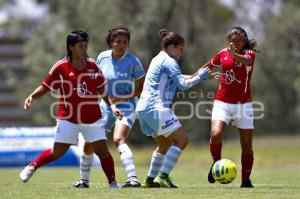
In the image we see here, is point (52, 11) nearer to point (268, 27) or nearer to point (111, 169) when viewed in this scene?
point (268, 27)

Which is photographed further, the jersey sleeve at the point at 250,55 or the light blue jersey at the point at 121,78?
the light blue jersey at the point at 121,78

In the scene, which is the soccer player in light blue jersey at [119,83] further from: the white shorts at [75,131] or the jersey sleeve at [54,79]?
the jersey sleeve at [54,79]

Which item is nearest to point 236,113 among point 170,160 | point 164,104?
point 164,104

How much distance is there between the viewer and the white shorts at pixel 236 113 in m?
13.5

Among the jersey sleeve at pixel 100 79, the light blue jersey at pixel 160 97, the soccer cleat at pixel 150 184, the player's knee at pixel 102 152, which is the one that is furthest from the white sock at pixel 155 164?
the jersey sleeve at pixel 100 79

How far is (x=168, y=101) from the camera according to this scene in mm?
13266

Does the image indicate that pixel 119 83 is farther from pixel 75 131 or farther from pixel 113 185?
pixel 113 185

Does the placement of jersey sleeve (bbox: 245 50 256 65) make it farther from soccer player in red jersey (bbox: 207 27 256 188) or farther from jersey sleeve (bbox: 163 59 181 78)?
jersey sleeve (bbox: 163 59 181 78)

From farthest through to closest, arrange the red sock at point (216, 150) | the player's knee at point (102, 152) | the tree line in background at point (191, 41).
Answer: the tree line in background at point (191, 41), the red sock at point (216, 150), the player's knee at point (102, 152)

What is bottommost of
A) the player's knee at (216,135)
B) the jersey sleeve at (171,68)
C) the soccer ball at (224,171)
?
the soccer ball at (224,171)

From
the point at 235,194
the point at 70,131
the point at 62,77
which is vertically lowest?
the point at 235,194

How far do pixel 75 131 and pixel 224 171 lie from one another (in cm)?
224

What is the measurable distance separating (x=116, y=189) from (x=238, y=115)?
89.6 inches

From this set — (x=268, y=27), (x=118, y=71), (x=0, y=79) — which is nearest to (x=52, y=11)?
(x=268, y=27)
